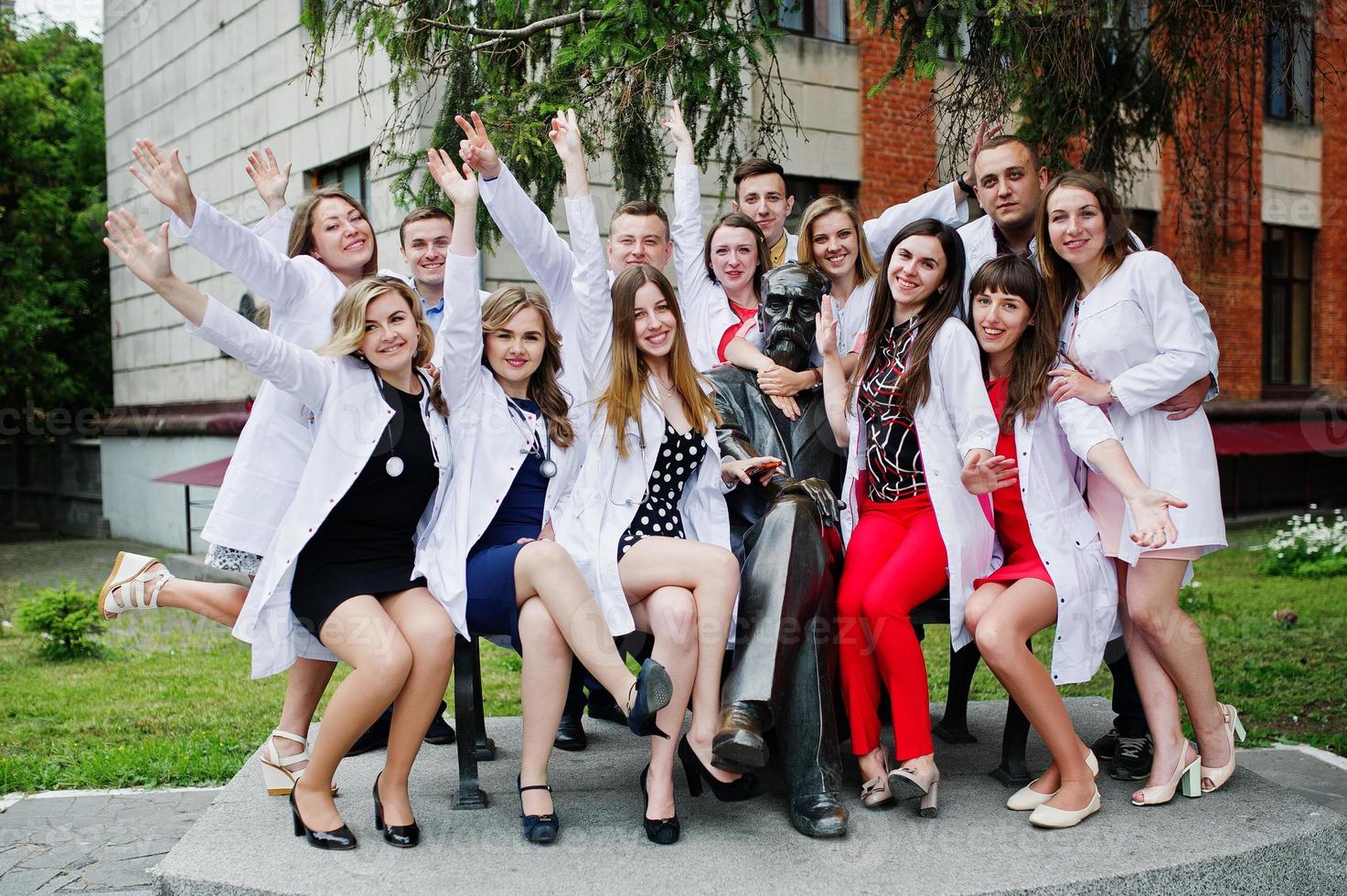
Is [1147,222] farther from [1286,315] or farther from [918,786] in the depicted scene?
[918,786]

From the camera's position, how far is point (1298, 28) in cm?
501

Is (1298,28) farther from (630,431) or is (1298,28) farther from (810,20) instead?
(810,20)

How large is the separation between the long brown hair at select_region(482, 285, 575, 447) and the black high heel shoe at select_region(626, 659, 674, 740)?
972 millimetres

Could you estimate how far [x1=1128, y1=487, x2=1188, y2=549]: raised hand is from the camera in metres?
3.38

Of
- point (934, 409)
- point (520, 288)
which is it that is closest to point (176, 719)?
point (520, 288)

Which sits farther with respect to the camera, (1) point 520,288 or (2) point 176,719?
(2) point 176,719

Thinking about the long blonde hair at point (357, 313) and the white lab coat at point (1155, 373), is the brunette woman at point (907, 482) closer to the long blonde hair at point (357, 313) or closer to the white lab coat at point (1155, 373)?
the white lab coat at point (1155, 373)

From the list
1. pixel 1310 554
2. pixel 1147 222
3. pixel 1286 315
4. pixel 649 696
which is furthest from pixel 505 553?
pixel 1286 315

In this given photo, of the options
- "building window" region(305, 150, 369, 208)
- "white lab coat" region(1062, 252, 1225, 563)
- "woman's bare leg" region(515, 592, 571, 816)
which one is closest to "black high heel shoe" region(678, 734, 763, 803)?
"woman's bare leg" region(515, 592, 571, 816)

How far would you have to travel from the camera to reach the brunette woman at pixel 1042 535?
11.8ft

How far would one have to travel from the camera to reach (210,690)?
22.9 feet

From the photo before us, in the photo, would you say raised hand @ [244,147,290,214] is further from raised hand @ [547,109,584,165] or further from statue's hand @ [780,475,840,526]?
statue's hand @ [780,475,840,526]

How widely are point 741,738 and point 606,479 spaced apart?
38.6 inches

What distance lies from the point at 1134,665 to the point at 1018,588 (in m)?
0.57
